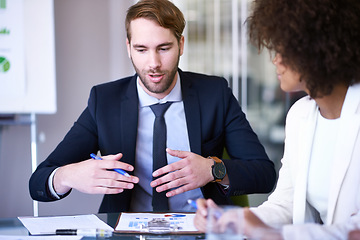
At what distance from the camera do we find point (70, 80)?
3.94 metres

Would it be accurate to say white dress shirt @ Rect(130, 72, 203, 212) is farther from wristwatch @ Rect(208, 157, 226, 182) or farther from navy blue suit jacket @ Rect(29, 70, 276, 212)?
wristwatch @ Rect(208, 157, 226, 182)

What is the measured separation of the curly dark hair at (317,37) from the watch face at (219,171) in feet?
1.93

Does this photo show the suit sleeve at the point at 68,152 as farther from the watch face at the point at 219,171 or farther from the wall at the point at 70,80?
the wall at the point at 70,80

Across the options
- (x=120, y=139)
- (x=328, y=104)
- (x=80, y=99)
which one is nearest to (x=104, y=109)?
(x=120, y=139)

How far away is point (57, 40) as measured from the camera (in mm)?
3887

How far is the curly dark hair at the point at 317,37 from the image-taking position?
53.2 inches

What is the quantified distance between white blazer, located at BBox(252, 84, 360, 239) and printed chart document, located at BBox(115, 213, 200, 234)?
0.24 m

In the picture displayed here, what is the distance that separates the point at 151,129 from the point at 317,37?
1.00 m

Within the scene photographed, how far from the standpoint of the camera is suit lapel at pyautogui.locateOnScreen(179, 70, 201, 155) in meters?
2.13

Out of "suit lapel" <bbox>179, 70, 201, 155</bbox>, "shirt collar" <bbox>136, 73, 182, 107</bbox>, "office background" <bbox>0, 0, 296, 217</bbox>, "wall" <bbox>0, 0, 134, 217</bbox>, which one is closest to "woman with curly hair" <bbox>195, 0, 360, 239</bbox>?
"suit lapel" <bbox>179, 70, 201, 155</bbox>

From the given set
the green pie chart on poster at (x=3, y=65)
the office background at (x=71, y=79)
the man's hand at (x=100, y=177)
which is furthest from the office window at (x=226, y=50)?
the man's hand at (x=100, y=177)

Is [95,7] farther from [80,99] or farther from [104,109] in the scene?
[104,109]

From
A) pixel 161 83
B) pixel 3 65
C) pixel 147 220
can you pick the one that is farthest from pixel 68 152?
pixel 3 65

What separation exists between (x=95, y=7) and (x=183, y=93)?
2.11m
